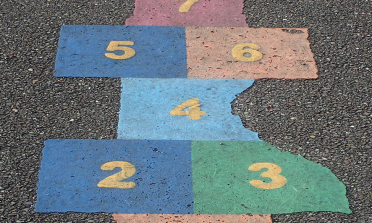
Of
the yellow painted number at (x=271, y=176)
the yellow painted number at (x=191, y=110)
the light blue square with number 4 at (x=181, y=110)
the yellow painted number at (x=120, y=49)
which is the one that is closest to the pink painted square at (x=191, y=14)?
the yellow painted number at (x=120, y=49)

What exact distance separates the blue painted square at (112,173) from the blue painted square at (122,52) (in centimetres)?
105

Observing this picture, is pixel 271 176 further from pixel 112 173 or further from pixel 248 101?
pixel 112 173

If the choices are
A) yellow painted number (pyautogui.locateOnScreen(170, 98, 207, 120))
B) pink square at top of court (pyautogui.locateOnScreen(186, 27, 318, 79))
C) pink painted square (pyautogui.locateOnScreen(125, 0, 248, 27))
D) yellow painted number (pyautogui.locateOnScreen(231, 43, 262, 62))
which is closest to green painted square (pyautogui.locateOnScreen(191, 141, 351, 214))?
yellow painted number (pyautogui.locateOnScreen(170, 98, 207, 120))

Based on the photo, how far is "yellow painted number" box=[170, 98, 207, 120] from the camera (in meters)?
4.83

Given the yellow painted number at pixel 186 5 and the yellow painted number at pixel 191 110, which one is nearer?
the yellow painted number at pixel 191 110

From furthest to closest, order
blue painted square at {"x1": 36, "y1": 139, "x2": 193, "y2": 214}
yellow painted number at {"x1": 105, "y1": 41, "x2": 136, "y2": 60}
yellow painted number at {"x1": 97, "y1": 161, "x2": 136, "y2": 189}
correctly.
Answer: yellow painted number at {"x1": 105, "y1": 41, "x2": 136, "y2": 60}, yellow painted number at {"x1": 97, "y1": 161, "x2": 136, "y2": 189}, blue painted square at {"x1": 36, "y1": 139, "x2": 193, "y2": 214}

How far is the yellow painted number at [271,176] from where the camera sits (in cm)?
416

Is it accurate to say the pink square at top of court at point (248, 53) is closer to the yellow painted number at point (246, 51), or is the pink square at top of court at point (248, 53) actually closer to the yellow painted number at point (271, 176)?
the yellow painted number at point (246, 51)

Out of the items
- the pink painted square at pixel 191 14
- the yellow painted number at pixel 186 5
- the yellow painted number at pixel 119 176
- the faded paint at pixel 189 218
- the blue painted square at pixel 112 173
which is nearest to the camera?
the faded paint at pixel 189 218

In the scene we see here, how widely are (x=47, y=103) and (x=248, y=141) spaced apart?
190 cm

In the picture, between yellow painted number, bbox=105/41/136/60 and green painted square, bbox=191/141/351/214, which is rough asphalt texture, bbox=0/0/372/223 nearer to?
green painted square, bbox=191/141/351/214

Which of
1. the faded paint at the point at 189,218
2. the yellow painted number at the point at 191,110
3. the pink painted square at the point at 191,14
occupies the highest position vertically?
the pink painted square at the point at 191,14

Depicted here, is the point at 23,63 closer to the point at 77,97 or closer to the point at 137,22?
the point at 77,97

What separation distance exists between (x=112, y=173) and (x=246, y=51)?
2227mm
